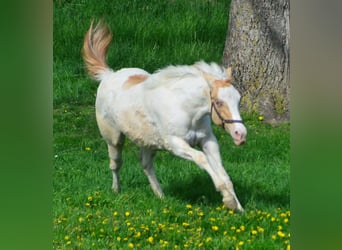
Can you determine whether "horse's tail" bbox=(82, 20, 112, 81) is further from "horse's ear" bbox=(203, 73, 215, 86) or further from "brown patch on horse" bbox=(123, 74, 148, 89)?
"horse's ear" bbox=(203, 73, 215, 86)

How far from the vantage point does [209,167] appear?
4.56 metres

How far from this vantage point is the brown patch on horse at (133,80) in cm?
507

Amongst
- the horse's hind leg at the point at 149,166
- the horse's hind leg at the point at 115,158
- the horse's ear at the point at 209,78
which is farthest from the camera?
the horse's hind leg at the point at 115,158

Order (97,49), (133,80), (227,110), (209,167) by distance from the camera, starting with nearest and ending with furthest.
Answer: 1. (227,110)
2. (209,167)
3. (133,80)
4. (97,49)

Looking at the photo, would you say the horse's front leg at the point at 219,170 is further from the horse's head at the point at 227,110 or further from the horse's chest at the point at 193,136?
the horse's head at the point at 227,110

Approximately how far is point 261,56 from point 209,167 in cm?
145

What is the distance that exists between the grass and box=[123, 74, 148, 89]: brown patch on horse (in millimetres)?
293

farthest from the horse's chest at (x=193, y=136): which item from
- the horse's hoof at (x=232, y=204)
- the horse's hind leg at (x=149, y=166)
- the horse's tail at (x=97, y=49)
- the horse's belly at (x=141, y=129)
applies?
the horse's tail at (x=97, y=49)

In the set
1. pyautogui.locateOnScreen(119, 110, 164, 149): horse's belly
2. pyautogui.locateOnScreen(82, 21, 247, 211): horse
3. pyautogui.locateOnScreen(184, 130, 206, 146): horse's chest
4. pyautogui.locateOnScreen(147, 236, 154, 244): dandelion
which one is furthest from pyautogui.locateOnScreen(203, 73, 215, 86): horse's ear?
pyautogui.locateOnScreen(147, 236, 154, 244): dandelion

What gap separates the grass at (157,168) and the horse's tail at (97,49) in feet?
0.41

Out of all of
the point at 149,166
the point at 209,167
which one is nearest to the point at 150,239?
the point at 209,167

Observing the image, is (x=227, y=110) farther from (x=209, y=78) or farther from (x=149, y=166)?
(x=149, y=166)
